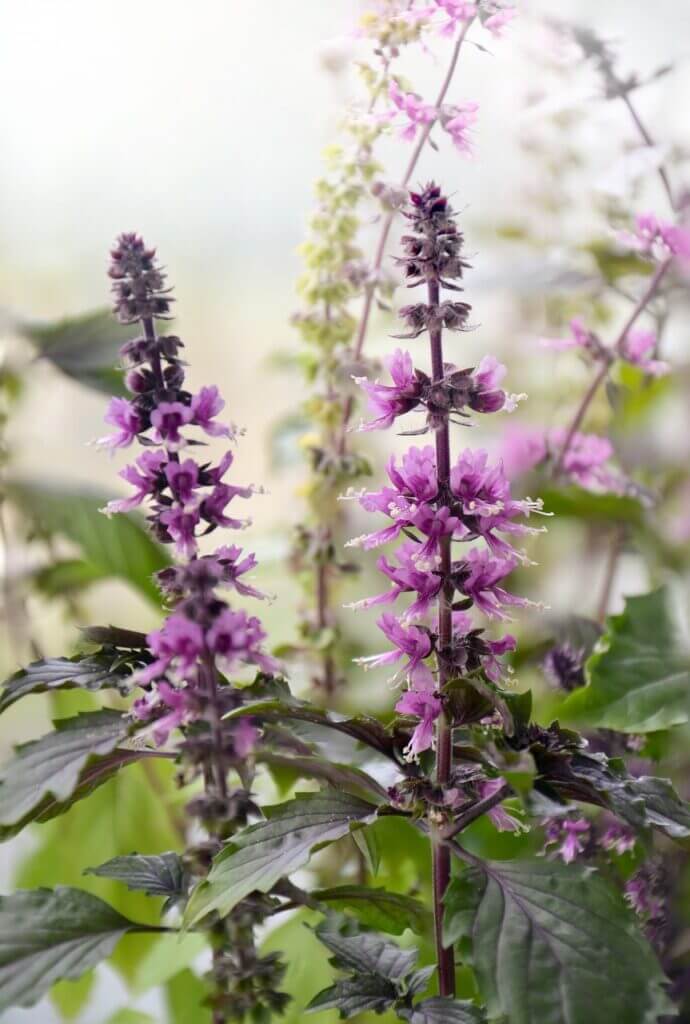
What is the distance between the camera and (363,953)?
1.77 feet

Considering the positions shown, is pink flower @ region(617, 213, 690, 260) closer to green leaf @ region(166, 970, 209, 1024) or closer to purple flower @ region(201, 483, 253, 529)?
purple flower @ region(201, 483, 253, 529)

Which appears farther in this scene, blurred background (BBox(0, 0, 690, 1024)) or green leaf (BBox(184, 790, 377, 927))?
blurred background (BBox(0, 0, 690, 1024))

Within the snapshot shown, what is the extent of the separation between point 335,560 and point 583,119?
489 mm

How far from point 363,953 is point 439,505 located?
23 centimetres

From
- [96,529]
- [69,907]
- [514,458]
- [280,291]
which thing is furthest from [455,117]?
[280,291]

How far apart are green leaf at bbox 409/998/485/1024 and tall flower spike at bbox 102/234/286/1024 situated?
74 mm

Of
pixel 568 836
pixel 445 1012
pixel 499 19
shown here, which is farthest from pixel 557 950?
pixel 499 19

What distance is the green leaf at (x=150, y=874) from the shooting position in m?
0.54

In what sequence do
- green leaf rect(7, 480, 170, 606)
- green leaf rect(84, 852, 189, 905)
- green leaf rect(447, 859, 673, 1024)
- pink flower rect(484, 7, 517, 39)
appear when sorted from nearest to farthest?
1. green leaf rect(447, 859, 673, 1024)
2. green leaf rect(84, 852, 189, 905)
3. pink flower rect(484, 7, 517, 39)
4. green leaf rect(7, 480, 170, 606)

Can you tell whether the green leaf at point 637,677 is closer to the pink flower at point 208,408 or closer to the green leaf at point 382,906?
the green leaf at point 382,906

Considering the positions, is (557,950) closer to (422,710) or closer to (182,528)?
(422,710)

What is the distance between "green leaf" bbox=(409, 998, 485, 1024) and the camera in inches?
19.1

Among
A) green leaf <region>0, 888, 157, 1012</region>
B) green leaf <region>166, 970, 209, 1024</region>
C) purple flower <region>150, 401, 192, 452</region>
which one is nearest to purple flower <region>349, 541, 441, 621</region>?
purple flower <region>150, 401, 192, 452</region>

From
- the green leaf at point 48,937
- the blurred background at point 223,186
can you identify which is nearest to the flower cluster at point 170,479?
the green leaf at point 48,937
